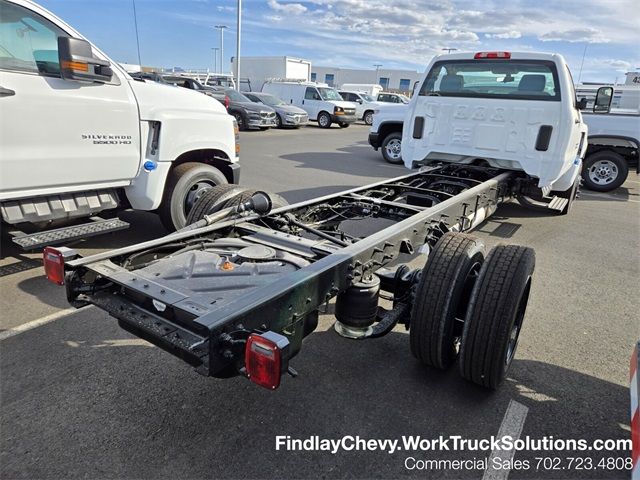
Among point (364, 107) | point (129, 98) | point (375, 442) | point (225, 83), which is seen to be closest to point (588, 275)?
point (375, 442)

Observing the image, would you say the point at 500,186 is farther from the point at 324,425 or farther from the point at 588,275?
the point at 324,425

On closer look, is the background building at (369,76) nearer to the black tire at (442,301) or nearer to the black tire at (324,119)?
the black tire at (324,119)

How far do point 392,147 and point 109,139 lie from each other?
31.2 feet

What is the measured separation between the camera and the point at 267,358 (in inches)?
70.5

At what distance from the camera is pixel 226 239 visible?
3199 mm

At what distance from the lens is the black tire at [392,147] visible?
12469 mm

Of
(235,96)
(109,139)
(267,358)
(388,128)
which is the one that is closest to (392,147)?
(388,128)

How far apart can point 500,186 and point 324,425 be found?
4272mm

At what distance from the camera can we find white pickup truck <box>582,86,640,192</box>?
9680 mm

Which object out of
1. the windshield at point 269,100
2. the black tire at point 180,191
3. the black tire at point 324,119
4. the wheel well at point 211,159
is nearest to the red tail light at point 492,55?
the wheel well at point 211,159

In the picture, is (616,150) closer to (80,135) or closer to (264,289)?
(80,135)

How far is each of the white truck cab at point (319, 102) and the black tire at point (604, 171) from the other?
14149 millimetres

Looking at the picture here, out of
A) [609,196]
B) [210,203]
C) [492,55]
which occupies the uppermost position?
[492,55]

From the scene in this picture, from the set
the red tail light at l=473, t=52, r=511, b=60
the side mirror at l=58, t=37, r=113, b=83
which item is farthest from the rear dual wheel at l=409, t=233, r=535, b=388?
the red tail light at l=473, t=52, r=511, b=60
